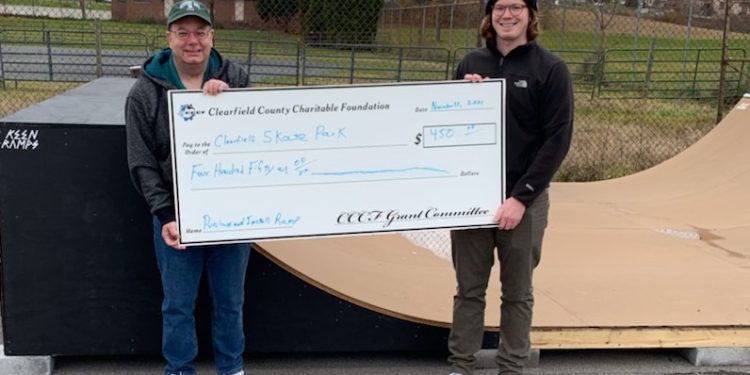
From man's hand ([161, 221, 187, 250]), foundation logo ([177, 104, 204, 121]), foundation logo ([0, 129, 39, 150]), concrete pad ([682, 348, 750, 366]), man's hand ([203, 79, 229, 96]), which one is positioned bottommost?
concrete pad ([682, 348, 750, 366])

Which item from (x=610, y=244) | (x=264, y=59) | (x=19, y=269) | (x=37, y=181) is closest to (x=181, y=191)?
(x=37, y=181)

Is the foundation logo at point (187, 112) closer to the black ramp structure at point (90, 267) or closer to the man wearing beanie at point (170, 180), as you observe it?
the man wearing beanie at point (170, 180)

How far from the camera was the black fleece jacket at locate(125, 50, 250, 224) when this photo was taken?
2.86 metres

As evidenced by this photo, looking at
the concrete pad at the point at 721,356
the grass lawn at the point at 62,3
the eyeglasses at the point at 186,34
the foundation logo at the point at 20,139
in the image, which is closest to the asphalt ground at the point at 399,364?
the concrete pad at the point at 721,356

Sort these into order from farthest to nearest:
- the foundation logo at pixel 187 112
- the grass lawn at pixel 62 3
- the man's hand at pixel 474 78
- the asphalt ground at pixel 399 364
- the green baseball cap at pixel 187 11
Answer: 1. the grass lawn at pixel 62 3
2. the asphalt ground at pixel 399 364
3. the man's hand at pixel 474 78
4. the foundation logo at pixel 187 112
5. the green baseball cap at pixel 187 11

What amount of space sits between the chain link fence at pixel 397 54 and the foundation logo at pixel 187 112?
18.4 ft

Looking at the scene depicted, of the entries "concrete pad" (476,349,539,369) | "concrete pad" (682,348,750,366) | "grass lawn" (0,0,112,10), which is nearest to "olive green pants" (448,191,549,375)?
"concrete pad" (476,349,539,369)

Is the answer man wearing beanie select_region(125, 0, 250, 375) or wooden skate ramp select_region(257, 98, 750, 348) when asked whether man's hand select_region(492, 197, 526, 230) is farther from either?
man wearing beanie select_region(125, 0, 250, 375)

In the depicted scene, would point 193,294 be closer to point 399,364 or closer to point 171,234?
point 171,234

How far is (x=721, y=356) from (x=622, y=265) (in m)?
1.31

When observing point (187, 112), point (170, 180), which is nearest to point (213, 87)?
point (187, 112)

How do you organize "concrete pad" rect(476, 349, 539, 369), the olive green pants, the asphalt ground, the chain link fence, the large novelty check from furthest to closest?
the chain link fence
"concrete pad" rect(476, 349, 539, 369)
the asphalt ground
the olive green pants
the large novelty check

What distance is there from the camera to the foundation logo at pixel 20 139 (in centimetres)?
325

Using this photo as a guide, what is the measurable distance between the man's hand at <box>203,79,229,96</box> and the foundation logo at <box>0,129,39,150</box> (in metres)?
0.92
